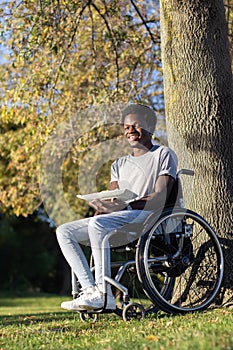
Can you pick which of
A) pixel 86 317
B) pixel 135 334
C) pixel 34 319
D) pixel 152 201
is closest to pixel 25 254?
pixel 34 319

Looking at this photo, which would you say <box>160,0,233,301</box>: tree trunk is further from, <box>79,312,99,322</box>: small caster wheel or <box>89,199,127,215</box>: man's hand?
<box>79,312,99,322</box>: small caster wheel

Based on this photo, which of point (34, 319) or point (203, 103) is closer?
point (203, 103)

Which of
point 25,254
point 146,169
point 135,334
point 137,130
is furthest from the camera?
point 25,254

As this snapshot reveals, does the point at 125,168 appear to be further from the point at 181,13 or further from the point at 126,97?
the point at 126,97

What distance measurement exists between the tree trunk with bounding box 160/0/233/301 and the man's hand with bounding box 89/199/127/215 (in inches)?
36.1

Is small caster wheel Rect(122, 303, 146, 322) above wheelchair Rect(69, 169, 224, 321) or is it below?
below

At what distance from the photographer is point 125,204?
4.79 meters

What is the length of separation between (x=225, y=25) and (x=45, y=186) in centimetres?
798

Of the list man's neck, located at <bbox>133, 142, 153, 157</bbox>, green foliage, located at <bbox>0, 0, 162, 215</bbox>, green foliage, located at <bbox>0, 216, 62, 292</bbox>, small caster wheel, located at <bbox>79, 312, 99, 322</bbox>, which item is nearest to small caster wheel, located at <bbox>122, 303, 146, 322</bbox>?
small caster wheel, located at <bbox>79, 312, 99, 322</bbox>

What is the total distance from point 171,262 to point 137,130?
43.9 inches

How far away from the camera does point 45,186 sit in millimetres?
13219

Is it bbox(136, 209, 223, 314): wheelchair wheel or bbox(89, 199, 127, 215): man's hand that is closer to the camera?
bbox(136, 209, 223, 314): wheelchair wheel

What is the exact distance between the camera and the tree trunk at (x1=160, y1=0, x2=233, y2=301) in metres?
5.39

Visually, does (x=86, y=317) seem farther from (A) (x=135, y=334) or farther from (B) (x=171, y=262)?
(A) (x=135, y=334)
